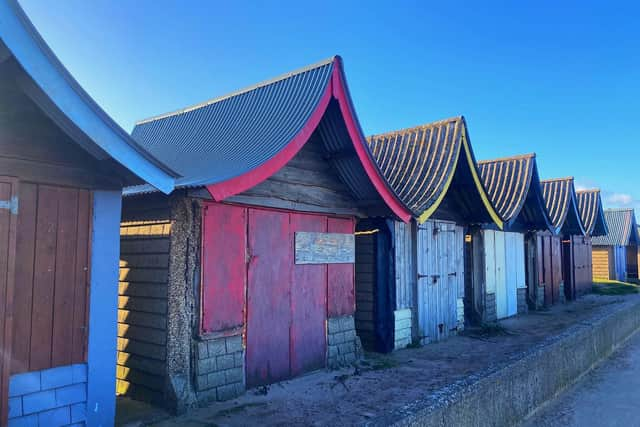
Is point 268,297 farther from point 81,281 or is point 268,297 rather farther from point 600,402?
point 600,402

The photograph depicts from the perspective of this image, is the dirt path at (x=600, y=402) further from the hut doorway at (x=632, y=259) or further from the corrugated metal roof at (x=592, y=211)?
the hut doorway at (x=632, y=259)

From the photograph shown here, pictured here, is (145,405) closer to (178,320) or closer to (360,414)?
(178,320)

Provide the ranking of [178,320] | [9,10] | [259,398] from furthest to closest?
[259,398] < [178,320] < [9,10]

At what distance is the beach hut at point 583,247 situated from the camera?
66.8 feet

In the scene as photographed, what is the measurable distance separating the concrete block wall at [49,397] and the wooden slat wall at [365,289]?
592 cm

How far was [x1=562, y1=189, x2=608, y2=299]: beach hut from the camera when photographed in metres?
20.4

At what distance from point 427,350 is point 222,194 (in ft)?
20.0

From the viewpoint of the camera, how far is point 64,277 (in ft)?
14.3

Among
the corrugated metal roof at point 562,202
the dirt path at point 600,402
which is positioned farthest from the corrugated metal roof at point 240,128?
the corrugated metal roof at point 562,202

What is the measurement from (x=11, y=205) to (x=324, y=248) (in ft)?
15.1

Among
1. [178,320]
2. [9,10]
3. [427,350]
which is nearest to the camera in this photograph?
[9,10]

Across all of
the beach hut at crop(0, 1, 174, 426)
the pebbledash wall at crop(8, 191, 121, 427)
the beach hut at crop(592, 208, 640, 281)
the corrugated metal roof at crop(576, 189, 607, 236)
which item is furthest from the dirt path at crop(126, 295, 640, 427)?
the beach hut at crop(592, 208, 640, 281)

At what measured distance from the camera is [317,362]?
24.7ft

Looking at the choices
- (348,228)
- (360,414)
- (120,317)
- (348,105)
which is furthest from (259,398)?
(348,105)
